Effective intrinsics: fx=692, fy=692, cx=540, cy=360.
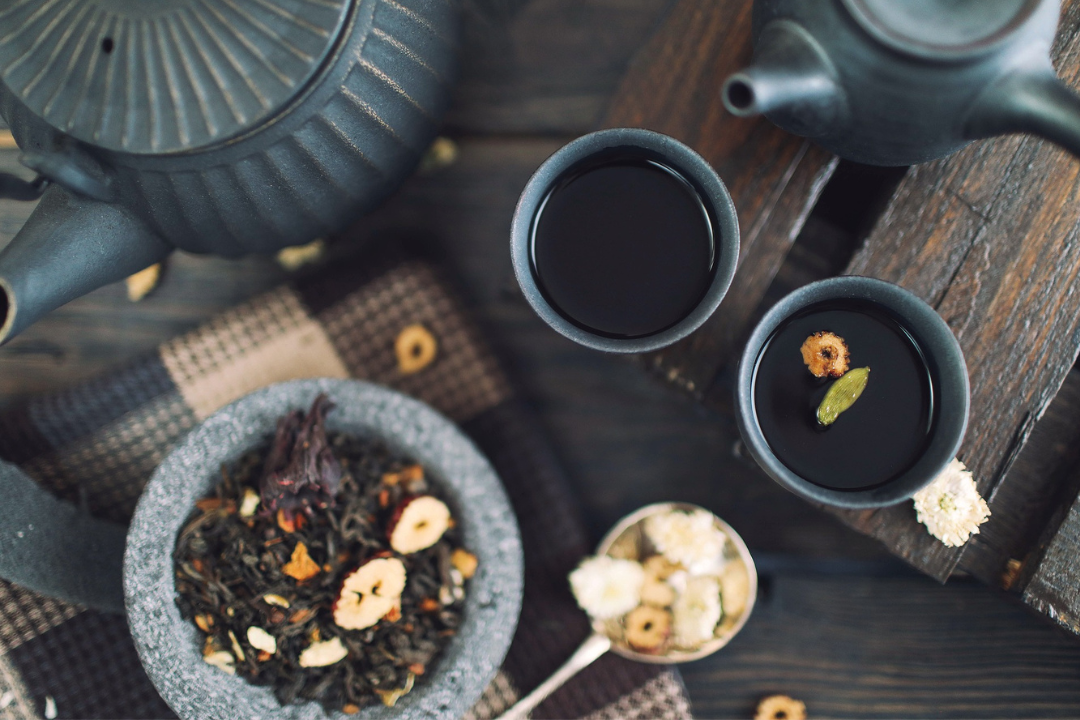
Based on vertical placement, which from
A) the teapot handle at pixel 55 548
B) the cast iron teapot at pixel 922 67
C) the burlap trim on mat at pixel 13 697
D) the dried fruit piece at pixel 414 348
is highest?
the cast iron teapot at pixel 922 67

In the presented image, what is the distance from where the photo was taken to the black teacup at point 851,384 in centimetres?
59

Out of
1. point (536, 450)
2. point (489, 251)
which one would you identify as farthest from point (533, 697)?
point (489, 251)

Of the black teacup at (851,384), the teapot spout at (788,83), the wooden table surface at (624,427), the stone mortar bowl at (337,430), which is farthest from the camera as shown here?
the wooden table surface at (624,427)

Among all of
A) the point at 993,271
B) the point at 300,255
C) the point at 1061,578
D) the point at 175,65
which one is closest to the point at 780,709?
the point at 1061,578

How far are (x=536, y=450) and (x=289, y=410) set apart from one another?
0.30 metres

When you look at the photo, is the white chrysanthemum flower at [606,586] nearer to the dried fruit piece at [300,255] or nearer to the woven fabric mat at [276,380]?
the woven fabric mat at [276,380]

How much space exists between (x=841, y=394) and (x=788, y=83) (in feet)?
0.95

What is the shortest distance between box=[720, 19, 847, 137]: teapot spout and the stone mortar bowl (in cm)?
45

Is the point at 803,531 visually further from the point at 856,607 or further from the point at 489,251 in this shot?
the point at 489,251

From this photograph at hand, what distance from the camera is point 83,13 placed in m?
0.54

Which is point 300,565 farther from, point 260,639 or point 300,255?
point 300,255

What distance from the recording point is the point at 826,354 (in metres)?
0.64

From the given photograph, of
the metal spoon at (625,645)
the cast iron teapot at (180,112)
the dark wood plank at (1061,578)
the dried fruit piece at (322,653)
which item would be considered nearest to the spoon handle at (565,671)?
the metal spoon at (625,645)

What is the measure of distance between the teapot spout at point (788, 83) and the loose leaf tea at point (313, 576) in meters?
0.50
